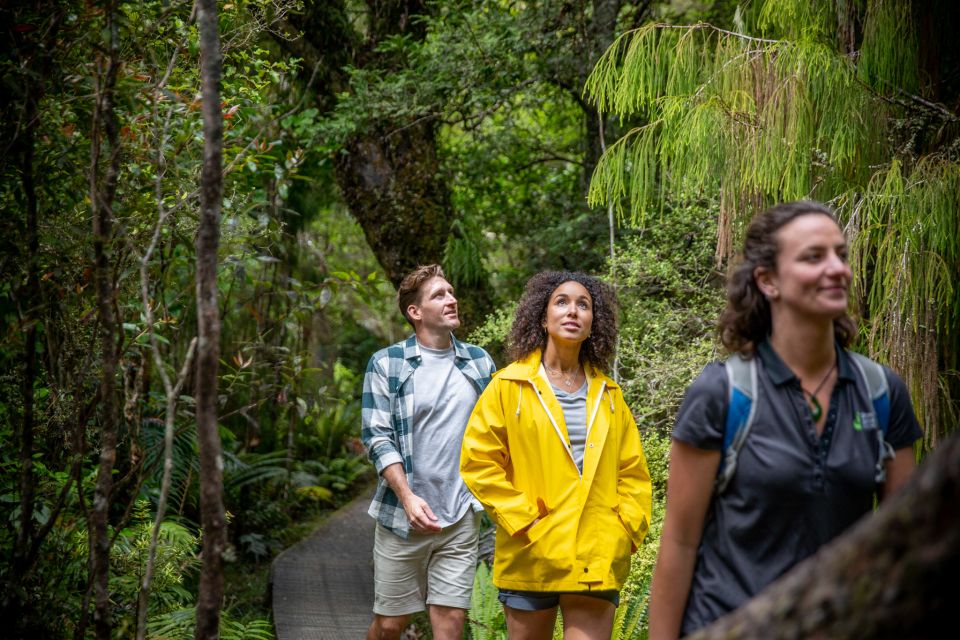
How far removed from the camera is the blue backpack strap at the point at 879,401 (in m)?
2.33

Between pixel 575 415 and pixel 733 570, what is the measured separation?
6.16 feet

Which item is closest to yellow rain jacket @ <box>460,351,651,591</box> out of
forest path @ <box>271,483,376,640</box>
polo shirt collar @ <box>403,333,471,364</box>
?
polo shirt collar @ <box>403,333,471,364</box>

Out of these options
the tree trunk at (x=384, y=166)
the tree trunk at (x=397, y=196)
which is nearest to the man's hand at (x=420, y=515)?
→ the tree trunk at (x=384, y=166)

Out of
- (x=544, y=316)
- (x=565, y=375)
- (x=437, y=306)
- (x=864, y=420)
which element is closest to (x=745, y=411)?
(x=864, y=420)

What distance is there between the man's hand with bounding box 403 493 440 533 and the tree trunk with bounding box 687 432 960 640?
10.5 ft

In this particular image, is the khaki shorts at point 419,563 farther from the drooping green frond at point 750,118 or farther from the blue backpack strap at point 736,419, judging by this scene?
the blue backpack strap at point 736,419

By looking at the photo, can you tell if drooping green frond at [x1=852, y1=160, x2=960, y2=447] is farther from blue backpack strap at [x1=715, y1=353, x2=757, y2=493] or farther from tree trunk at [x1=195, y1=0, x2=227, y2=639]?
tree trunk at [x1=195, y1=0, x2=227, y2=639]

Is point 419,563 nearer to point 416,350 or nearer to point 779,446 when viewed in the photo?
point 416,350

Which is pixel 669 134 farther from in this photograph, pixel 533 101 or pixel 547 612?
pixel 533 101

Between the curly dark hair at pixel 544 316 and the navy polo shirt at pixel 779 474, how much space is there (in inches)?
81.9

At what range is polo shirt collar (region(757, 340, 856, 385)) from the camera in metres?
2.32

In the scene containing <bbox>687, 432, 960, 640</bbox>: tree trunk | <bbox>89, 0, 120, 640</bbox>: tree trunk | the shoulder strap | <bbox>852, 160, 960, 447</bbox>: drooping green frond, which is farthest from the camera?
<bbox>852, 160, 960, 447</bbox>: drooping green frond

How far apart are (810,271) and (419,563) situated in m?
3.21

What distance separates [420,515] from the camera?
4582mm
